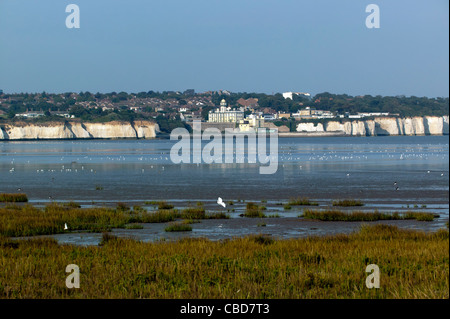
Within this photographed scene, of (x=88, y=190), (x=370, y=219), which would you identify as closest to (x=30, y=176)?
(x=88, y=190)

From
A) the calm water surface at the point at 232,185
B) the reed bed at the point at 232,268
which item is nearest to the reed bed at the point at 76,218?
the calm water surface at the point at 232,185

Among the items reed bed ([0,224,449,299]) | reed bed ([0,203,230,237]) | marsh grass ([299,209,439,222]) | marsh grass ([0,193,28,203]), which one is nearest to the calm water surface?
marsh grass ([0,193,28,203])

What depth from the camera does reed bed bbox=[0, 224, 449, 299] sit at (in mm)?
10633

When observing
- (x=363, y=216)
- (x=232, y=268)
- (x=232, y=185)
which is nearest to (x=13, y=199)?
(x=232, y=185)

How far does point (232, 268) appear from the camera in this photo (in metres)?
12.4

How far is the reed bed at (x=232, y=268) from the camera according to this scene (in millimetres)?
10633

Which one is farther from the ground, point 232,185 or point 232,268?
point 232,268

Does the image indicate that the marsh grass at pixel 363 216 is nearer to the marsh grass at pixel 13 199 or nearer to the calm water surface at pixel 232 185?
the calm water surface at pixel 232 185

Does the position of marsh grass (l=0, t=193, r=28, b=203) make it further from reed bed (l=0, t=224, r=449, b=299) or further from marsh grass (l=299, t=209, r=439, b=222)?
reed bed (l=0, t=224, r=449, b=299)

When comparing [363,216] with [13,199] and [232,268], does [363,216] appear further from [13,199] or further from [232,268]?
[13,199]
